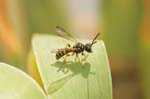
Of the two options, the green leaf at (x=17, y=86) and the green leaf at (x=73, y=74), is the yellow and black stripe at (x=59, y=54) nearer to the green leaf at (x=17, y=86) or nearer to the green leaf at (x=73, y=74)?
the green leaf at (x=73, y=74)

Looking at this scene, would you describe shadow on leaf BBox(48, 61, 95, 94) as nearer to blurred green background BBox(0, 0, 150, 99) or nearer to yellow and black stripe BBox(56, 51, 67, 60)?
yellow and black stripe BBox(56, 51, 67, 60)

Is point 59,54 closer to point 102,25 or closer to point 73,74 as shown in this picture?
point 73,74

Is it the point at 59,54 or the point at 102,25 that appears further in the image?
the point at 102,25

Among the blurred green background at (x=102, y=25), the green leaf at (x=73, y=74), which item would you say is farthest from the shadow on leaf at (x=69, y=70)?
the blurred green background at (x=102, y=25)

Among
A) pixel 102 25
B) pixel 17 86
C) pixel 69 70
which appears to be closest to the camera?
pixel 17 86

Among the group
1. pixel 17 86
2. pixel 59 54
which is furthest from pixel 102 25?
pixel 17 86

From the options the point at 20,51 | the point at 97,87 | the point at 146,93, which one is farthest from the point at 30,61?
the point at 146,93

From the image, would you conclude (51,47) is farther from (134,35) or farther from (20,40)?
(134,35)
